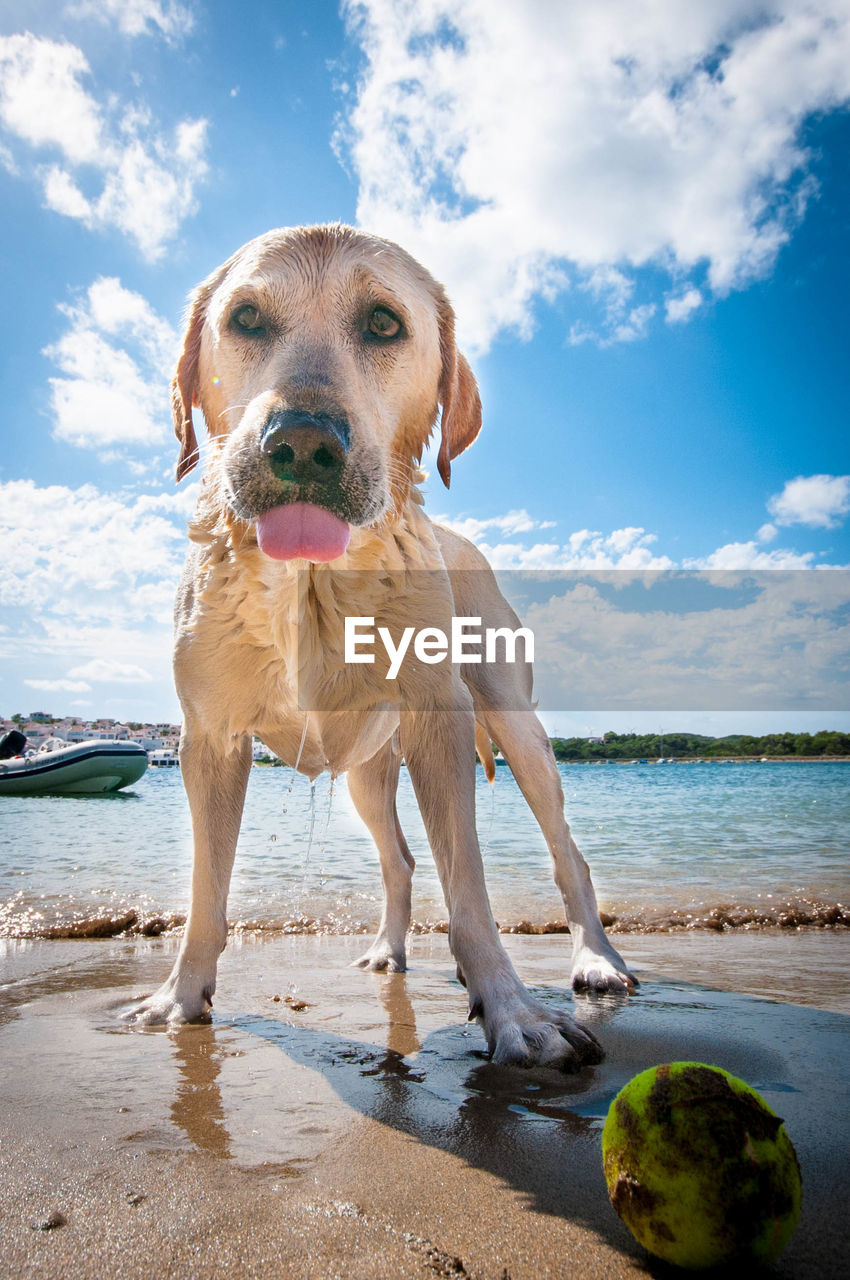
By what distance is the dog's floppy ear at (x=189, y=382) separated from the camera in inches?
131

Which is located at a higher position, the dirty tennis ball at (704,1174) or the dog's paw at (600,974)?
the dirty tennis ball at (704,1174)

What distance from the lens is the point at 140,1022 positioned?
116 inches

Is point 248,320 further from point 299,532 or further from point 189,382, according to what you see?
point 299,532

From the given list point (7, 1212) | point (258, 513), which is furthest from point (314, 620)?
point (7, 1212)

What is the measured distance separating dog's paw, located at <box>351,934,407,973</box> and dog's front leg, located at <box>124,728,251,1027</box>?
1.07m

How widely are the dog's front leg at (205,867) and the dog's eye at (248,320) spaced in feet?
→ 5.15

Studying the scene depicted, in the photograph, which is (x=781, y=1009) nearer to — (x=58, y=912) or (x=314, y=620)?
(x=314, y=620)

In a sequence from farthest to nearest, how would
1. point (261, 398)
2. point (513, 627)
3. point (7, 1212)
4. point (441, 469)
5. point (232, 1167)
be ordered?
point (513, 627)
point (441, 469)
point (261, 398)
point (232, 1167)
point (7, 1212)

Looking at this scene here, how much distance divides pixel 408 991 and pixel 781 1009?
1524 mm

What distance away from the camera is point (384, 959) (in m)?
4.07
